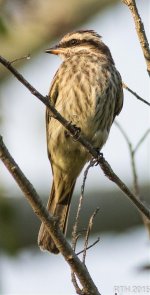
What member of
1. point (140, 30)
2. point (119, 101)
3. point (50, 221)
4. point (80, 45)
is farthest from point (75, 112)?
point (50, 221)

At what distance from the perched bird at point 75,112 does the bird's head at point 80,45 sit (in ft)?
0.08

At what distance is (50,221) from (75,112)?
1978mm

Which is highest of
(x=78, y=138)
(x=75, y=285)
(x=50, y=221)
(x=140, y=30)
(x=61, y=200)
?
(x=140, y=30)

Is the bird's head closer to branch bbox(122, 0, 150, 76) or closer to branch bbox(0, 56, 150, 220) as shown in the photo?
branch bbox(0, 56, 150, 220)

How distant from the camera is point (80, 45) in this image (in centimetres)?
699

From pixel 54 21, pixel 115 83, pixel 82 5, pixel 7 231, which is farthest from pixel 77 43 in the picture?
pixel 7 231

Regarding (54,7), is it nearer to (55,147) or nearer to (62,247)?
(55,147)

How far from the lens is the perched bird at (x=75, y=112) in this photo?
19.5 ft

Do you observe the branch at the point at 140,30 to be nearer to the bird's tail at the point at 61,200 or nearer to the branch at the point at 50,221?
the branch at the point at 50,221

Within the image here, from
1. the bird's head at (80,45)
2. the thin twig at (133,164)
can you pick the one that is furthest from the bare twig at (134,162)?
the bird's head at (80,45)

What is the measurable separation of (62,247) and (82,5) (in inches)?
230

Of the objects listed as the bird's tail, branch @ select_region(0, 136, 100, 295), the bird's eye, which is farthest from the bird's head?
branch @ select_region(0, 136, 100, 295)

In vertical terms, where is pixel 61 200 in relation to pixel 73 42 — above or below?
below

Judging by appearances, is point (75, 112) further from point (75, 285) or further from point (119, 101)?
point (75, 285)
